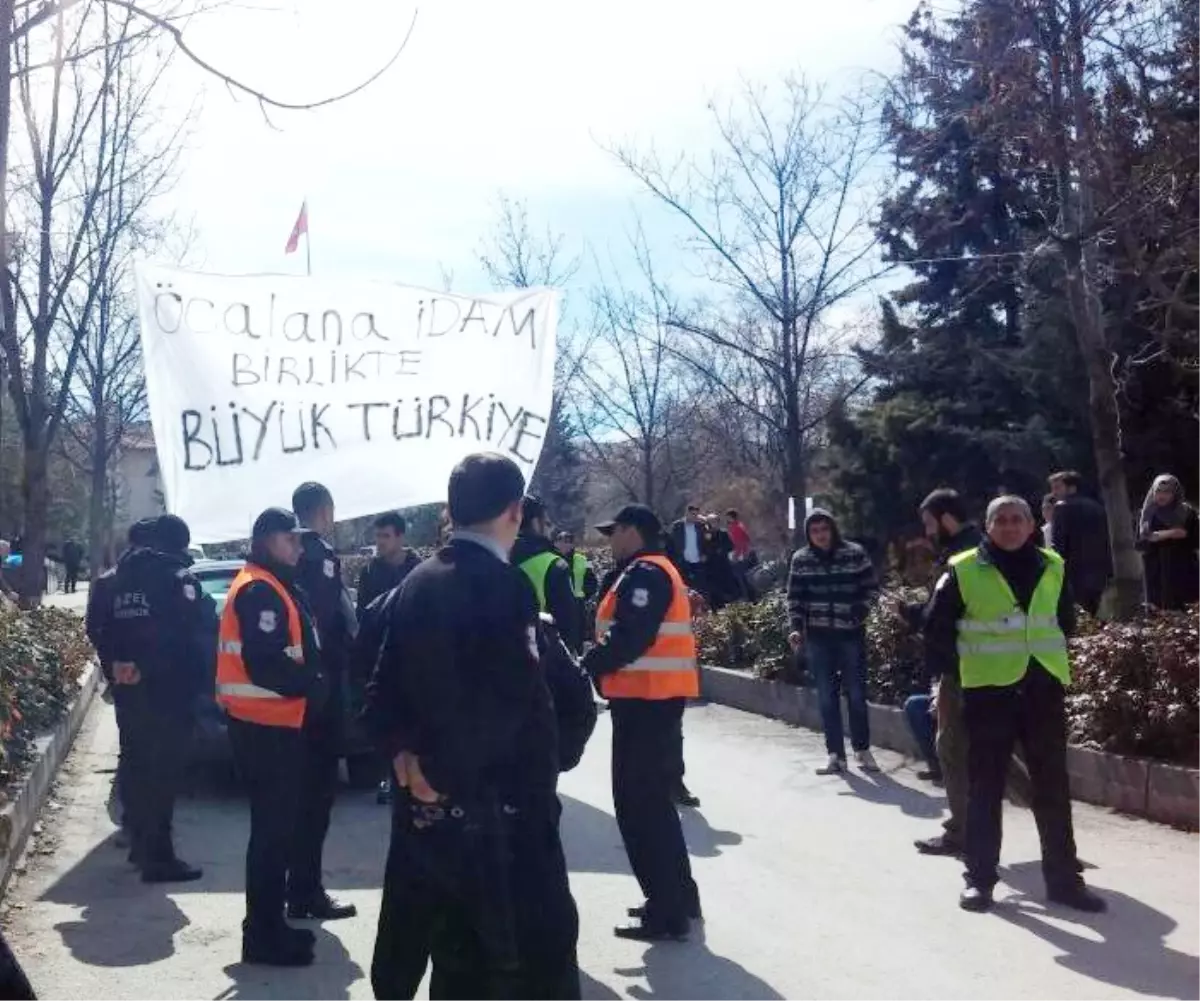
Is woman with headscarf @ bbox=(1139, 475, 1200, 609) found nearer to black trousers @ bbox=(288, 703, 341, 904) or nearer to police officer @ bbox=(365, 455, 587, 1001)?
black trousers @ bbox=(288, 703, 341, 904)

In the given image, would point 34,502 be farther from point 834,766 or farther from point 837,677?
point 834,766

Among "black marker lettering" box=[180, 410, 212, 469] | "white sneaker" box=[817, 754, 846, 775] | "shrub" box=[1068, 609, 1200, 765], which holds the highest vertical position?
"black marker lettering" box=[180, 410, 212, 469]

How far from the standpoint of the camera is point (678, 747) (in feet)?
22.7

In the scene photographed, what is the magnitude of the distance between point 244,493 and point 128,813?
1.94m

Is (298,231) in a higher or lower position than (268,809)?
higher

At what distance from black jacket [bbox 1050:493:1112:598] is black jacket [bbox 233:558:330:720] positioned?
7877 mm

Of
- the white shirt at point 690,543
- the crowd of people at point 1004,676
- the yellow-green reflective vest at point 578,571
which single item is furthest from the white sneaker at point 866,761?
the white shirt at point 690,543

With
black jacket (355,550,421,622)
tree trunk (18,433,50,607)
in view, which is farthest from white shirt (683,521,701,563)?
black jacket (355,550,421,622)

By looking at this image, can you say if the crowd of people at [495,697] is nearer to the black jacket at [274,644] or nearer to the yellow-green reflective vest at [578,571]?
the black jacket at [274,644]

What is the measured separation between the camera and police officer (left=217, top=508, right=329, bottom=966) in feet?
20.6

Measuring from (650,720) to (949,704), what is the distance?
2.02m

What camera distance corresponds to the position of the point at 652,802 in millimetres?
6523

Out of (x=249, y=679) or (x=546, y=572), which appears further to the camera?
(x=546, y=572)

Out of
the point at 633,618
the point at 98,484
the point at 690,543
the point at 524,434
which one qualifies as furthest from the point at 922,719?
the point at 98,484
